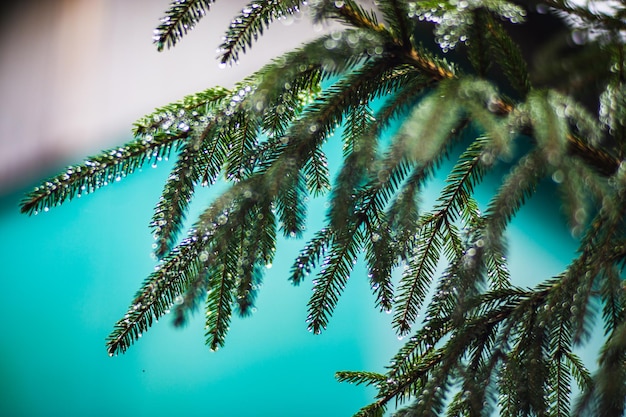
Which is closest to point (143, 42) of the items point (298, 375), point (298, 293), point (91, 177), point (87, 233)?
point (87, 233)

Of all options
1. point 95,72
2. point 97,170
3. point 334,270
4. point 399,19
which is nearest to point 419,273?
point 334,270

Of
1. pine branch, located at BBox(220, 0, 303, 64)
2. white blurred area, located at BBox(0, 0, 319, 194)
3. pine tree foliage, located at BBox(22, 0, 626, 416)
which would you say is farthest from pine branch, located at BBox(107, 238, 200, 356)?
white blurred area, located at BBox(0, 0, 319, 194)

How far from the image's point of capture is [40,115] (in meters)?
2.51

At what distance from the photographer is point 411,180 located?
0.62 m

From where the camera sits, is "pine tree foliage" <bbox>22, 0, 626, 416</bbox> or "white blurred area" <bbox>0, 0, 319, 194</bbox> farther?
"white blurred area" <bbox>0, 0, 319, 194</bbox>

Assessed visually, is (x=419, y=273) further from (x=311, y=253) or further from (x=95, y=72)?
(x=95, y=72)

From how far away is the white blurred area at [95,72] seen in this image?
2268 mm

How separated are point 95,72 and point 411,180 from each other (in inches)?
85.3

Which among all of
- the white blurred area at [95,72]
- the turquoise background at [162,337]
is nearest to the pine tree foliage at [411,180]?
the turquoise background at [162,337]

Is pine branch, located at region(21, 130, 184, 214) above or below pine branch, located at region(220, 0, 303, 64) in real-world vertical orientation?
below

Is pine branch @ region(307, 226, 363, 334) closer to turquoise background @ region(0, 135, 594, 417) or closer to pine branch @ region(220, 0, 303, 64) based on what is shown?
pine branch @ region(220, 0, 303, 64)

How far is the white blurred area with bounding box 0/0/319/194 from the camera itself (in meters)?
2.27

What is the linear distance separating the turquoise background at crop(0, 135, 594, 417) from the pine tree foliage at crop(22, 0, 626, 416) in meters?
1.20

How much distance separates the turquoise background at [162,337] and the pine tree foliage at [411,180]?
1197mm
